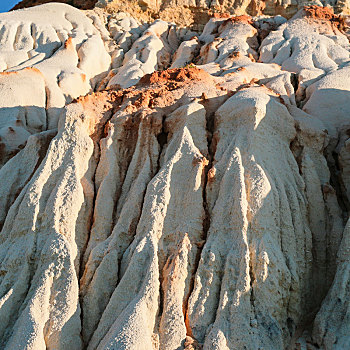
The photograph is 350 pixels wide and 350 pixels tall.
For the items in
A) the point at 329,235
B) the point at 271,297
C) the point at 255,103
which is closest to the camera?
the point at 271,297

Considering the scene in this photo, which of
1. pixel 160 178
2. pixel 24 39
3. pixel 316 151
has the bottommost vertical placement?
pixel 24 39

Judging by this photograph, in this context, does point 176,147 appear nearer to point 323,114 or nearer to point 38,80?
point 323,114

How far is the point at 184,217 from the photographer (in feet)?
39.8

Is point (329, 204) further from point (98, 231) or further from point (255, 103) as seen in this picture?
point (98, 231)

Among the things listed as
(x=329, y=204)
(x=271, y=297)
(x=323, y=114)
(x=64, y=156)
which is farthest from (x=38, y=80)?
(x=271, y=297)

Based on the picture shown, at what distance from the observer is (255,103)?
13.7m

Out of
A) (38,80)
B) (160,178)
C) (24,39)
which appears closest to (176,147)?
(160,178)

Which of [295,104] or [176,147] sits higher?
[176,147]

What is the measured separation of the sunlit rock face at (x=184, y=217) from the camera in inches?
412

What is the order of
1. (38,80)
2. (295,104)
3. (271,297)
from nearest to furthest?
(271,297)
(295,104)
(38,80)

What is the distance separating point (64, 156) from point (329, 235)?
702 centimetres

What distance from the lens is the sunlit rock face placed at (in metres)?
10.5

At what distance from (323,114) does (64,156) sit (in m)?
7.76

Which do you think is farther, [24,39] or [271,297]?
[24,39]
